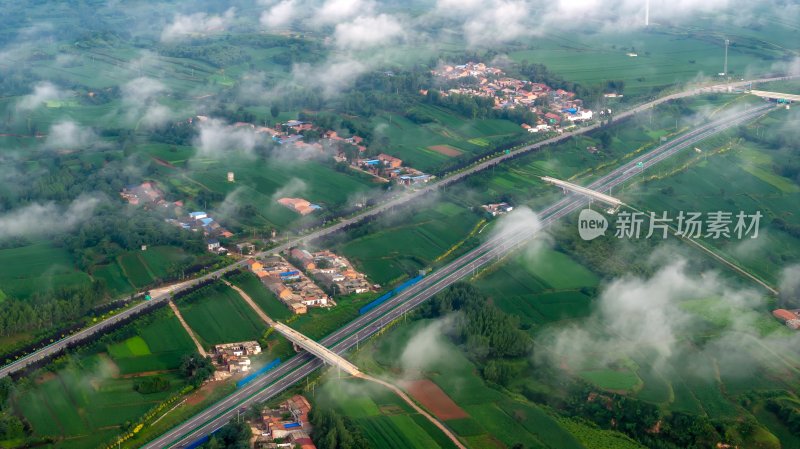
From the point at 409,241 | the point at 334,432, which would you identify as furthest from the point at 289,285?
the point at 334,432

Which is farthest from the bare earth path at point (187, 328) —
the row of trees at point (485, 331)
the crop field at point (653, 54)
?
the crop field at point (653, 54)

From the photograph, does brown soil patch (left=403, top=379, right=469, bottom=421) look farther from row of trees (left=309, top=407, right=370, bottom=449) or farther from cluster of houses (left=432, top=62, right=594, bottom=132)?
cluster of houses (left=432, top=62, right=594, bottom=132)

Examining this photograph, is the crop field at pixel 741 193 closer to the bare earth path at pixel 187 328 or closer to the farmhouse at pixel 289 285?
the farmhouse at pixel 289 285

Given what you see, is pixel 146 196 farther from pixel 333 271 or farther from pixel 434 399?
pixel 434 399

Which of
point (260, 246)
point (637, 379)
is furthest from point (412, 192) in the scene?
point (637, 379)

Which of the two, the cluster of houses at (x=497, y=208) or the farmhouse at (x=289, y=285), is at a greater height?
the farmhouse at (x=289, y=285)

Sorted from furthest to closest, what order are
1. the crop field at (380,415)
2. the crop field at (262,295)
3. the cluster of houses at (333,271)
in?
the cluster of houses at (333,271), the crop field at (262,295), the crop field at (380,415)

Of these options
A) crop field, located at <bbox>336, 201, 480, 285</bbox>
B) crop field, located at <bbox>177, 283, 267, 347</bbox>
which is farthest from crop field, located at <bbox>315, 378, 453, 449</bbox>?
crop field, located at <bbox>336, 201, 480, 285</bbox>

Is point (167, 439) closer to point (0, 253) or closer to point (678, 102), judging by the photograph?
point (0, 253)
